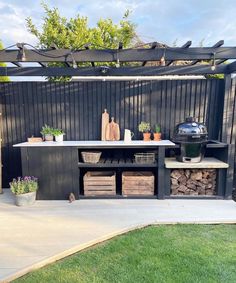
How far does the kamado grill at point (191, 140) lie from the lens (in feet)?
11.4

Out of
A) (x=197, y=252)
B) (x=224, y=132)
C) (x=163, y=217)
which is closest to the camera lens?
(x=197, y=252)

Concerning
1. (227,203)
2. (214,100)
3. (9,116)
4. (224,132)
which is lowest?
(227,203)

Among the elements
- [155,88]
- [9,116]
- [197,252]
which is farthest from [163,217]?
[9,116]

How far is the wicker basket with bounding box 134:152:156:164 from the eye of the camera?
3.64 m

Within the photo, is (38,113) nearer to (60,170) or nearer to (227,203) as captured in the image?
(60,170)

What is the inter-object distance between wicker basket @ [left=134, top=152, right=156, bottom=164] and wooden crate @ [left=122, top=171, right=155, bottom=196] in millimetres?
249

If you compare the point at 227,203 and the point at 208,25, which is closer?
the point at 227,203

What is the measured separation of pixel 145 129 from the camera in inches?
158

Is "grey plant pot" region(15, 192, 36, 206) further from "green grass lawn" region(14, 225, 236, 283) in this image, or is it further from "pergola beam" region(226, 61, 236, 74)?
"pergola beam" region(226, 61, 236, 74)

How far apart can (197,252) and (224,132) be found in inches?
92.7

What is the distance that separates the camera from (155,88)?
4023mm

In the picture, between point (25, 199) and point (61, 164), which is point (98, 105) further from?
point (25, 199)

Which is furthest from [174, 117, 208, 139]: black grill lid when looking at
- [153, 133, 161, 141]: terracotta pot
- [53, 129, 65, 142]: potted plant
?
[53, 129, 65, 142]: potted plant

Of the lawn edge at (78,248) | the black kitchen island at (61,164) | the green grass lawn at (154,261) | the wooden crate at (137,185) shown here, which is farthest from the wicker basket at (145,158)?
the green grass lawn at (154,261)
